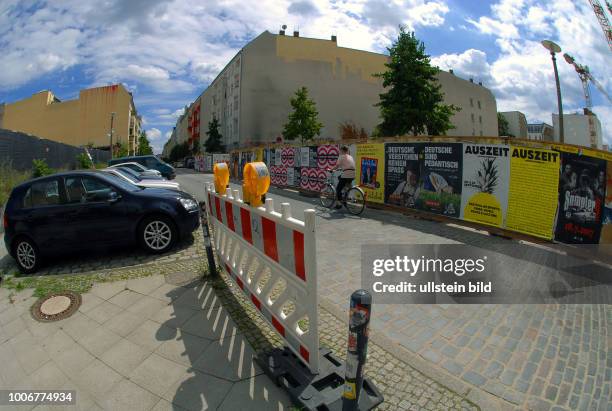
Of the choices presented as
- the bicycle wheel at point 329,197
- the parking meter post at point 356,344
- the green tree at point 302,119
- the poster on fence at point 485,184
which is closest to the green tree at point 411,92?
the green tree at point 302,119

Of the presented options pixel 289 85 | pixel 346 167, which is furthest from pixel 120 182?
pixel 289 85

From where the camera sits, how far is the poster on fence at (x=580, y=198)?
213 inches

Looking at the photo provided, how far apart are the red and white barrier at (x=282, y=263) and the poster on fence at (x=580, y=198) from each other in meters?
5.27

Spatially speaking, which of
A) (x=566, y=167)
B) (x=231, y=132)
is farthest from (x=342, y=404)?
(x=231, y=132)

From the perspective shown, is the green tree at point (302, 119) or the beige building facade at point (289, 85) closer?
the green tree at point (302, 119)

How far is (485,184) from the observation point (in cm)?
733

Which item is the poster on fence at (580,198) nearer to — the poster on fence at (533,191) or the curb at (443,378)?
the poster on fence at (533,191)

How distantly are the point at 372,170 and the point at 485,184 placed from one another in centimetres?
399

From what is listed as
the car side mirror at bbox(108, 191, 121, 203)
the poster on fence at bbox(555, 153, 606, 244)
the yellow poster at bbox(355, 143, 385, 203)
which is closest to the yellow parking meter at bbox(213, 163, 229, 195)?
the car side mirror at bbox(108, 191, 121, 203)

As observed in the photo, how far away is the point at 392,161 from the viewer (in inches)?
393

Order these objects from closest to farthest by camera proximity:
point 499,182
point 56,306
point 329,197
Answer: point 56,306, point 499,182, point 329,197

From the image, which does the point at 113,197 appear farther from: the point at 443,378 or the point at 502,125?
the point at 502,125

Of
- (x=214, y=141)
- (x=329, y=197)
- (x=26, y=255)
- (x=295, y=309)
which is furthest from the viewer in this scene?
(x=214, y=141)

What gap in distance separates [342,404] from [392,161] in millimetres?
8607
